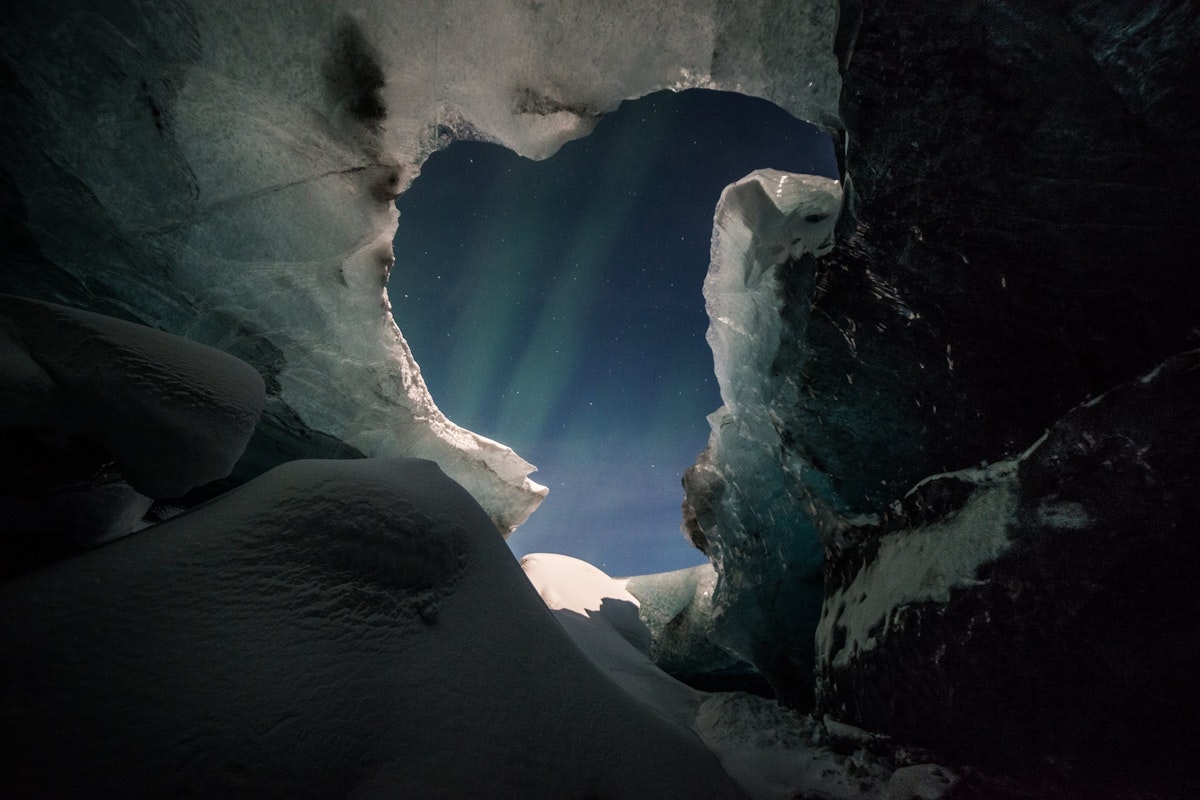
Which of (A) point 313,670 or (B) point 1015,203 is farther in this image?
(B) point 1015,203

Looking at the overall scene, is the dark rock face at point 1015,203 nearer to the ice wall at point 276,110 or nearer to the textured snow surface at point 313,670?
the ice wall at point 276,110

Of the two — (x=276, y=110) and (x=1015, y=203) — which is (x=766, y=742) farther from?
(x=276, y=110)

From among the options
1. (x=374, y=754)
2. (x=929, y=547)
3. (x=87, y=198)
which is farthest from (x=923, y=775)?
(x=87, y=198)

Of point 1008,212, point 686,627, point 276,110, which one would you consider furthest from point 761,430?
point 276,110

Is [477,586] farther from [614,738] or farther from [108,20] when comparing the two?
[108,20]

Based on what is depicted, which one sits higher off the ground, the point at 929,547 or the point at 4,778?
the point at 929,547

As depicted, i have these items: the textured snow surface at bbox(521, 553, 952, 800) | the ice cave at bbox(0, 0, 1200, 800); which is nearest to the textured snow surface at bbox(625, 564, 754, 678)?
the textured snow surface at bbox(521, 553, 952, 800)
